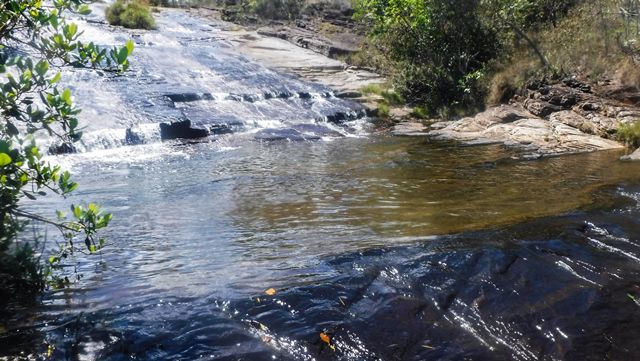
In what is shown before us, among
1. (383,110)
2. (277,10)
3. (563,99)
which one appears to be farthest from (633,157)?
(277,10)

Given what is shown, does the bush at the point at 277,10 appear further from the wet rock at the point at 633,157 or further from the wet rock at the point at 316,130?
the wet rock at the point at 633,157

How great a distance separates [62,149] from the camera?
1152 cm

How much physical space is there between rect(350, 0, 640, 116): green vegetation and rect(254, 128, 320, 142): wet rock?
462 centimetres

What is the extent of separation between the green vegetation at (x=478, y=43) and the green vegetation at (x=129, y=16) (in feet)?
37.3

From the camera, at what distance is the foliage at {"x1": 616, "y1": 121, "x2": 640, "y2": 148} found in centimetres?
1074

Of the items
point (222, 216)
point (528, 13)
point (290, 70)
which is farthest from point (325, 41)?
point (222, 216)

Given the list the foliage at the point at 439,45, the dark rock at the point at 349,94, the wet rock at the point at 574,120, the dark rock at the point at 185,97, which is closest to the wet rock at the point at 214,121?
the dark rock at the point at 185,97

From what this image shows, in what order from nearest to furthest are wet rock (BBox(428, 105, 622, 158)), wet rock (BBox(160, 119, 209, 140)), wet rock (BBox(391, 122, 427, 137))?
wet rock (BBox(428, 105, 622, 158)) < wet rock (BBox(160, 119, 209, 140)) < wet rock (BBox(391, 122, 427, 137))

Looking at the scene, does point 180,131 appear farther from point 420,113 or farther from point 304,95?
point 420,113

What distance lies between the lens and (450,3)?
16.6m

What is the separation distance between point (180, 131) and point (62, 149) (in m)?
2.82

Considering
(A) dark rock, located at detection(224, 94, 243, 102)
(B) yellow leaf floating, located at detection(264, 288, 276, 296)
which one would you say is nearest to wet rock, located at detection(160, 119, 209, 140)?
(A) dark rock, located at detection(224, 94, 243, 102)

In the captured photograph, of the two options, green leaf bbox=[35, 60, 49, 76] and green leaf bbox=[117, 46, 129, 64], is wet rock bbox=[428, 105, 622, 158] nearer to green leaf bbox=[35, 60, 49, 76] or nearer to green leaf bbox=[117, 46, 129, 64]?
green leaf bbox=[117, 46, 129, 64]

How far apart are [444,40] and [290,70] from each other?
20.4 feet
